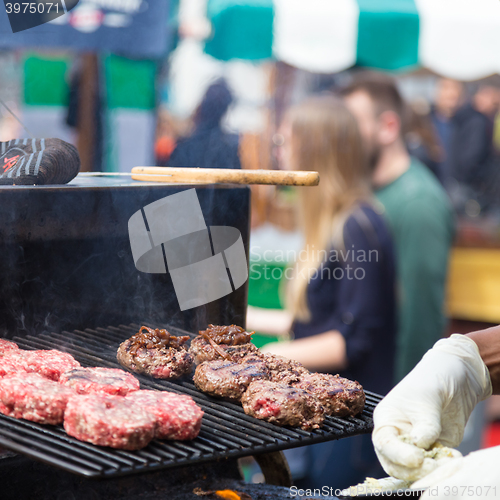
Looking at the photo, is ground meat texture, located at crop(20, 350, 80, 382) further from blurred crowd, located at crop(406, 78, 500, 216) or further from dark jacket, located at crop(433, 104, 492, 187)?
dark jacket, located at crop(433, 104, 492, 187)

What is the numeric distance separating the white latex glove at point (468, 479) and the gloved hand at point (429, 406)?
0.37 feet

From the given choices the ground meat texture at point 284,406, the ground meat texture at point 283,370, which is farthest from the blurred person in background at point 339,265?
the ground meat texture at point 284,406

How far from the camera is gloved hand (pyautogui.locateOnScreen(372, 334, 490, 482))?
6.00ft

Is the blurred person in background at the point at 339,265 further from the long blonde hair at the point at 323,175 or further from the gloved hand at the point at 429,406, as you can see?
the gloved hand at the point at 429,406

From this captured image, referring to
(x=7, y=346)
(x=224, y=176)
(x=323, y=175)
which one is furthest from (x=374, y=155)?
(x=7, y=346)

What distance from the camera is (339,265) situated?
368 centimetres

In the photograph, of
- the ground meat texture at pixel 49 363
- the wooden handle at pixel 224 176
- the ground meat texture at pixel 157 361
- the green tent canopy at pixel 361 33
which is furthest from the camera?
the green tent canopy at pixel 361 33

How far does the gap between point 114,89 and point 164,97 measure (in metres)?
0.83

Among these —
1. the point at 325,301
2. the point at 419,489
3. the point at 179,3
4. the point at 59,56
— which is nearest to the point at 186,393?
the point at 419,489

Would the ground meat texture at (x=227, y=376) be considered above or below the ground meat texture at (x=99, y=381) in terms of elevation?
below

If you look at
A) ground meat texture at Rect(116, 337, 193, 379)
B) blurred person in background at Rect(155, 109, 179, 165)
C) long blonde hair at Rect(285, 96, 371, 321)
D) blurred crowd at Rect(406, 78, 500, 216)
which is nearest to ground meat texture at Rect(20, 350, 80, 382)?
ground meat texture at Rect(116, 337, 193, 379)

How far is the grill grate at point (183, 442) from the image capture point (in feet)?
5.31

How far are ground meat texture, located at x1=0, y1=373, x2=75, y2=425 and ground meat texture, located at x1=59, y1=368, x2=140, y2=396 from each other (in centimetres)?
9

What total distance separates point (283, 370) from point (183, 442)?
66 cm
